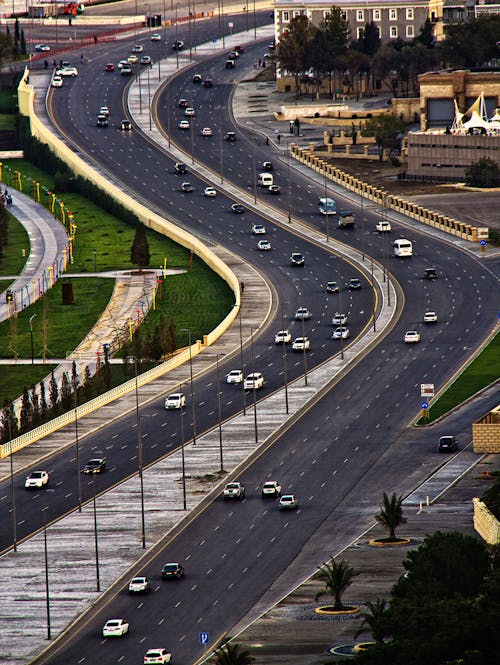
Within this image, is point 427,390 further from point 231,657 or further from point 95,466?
point 231,657

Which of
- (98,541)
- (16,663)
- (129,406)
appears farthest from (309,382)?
(16,663)

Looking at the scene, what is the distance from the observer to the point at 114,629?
131 metres

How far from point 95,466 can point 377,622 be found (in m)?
55.6

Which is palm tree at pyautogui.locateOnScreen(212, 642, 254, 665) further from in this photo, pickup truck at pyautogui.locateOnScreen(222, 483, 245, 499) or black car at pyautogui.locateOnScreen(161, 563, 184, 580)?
pickup truck at pyautogui.locateOnScreen(222, 483, 245, 499)

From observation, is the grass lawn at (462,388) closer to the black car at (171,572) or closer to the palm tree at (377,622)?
the black car at (171,572)

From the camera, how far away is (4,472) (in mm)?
176750

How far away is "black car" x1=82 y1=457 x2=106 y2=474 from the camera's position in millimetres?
173250

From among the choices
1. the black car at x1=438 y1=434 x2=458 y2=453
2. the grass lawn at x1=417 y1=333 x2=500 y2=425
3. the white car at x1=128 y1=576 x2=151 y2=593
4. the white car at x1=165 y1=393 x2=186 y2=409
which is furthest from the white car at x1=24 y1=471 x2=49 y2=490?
the grass lawn at x1=417 y1=333 x2=500 y2=425

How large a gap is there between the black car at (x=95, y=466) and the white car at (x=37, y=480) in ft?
12.0

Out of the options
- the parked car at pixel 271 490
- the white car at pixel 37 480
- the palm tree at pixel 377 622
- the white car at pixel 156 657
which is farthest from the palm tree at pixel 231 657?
the white car at pixel 37 480

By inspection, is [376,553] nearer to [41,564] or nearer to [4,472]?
[41,564]

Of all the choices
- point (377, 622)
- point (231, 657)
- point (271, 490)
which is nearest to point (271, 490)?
point (271, 490)

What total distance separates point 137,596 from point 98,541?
49.8 ft

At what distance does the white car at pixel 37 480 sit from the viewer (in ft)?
559
